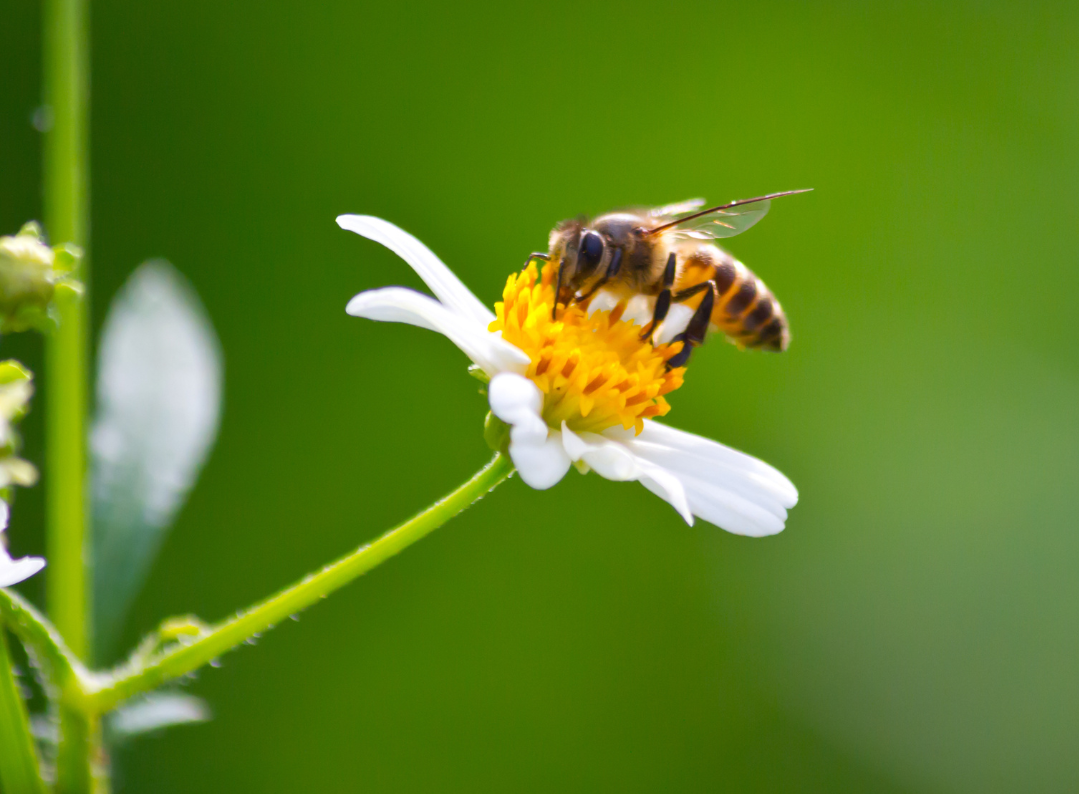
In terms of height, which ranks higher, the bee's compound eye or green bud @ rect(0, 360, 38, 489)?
the bee's compound eye

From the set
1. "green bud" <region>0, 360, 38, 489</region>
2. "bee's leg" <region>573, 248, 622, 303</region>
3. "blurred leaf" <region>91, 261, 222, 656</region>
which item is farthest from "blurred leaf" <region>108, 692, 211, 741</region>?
"bee's leg" <region>573, 248, 622, 303</region>

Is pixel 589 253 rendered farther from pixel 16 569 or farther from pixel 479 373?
pixel 16 569

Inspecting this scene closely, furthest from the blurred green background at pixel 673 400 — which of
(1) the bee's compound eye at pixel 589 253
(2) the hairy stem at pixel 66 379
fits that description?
(1) the bee's compound eye at pixel 589 253

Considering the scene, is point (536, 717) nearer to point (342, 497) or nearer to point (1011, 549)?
point (342, 497)

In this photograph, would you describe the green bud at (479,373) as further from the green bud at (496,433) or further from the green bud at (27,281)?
the green bud at (27,281)

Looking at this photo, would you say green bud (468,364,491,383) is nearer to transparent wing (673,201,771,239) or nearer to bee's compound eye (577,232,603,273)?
bee's compound eye (577,232,603,273)

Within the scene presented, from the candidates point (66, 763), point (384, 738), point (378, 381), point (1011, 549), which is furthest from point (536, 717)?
point (66, 763)
